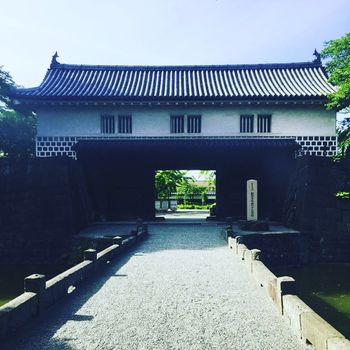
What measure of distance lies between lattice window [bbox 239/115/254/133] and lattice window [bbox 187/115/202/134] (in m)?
2.14

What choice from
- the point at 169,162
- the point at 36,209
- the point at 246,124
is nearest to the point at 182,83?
the point at 246,124

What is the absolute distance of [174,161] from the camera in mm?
17281

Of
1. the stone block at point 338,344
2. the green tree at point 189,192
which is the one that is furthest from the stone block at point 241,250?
the green tree at point 189,192

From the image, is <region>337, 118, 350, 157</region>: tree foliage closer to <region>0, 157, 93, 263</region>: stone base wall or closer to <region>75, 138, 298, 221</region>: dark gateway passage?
<region>75, 138, 298, 221</region>: dark gateway passage

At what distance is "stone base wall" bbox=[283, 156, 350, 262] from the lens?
43.2 feet

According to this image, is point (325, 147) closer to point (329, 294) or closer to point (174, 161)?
point (174, 161)

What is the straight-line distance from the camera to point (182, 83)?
733 inches

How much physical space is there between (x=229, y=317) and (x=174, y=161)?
1265 centimetres

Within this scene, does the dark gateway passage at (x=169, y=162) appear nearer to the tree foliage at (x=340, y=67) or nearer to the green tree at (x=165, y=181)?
the tree foliage at (x=340, y=67)

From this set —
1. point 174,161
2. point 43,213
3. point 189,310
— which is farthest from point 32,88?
point 189,310

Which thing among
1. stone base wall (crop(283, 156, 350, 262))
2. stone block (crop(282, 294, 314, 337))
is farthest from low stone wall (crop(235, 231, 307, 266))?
stone block (crop(282, 294, 314, 337))

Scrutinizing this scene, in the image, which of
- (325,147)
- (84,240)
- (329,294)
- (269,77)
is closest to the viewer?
(329,294)

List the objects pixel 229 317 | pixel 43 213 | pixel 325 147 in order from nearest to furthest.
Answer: pixel 229 317 < pixel 43 213 < pixel 325 147

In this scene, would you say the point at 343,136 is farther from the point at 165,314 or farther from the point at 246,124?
the point at 165,314
